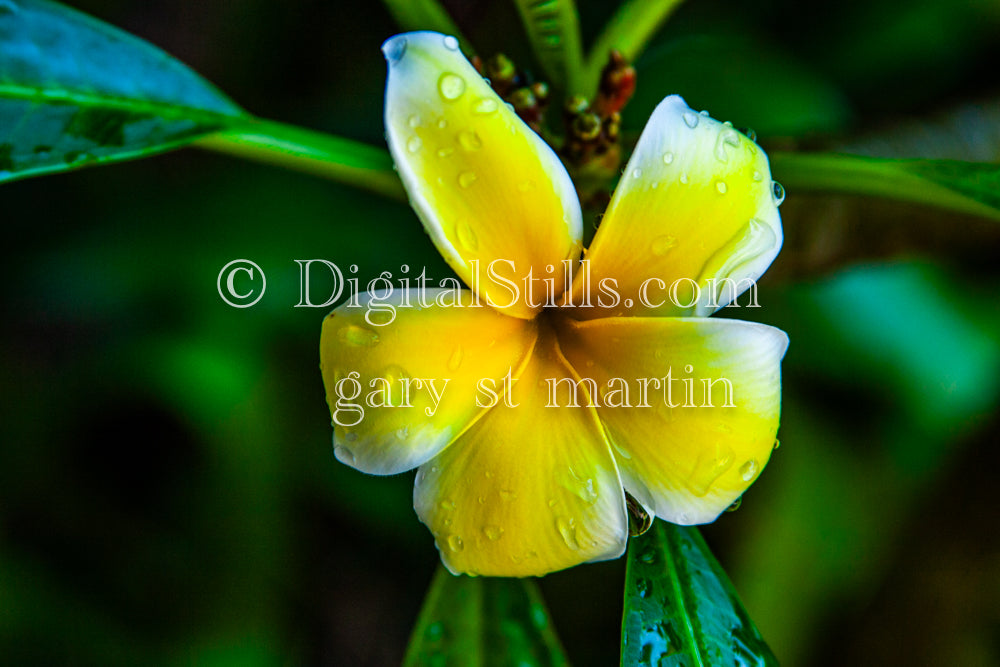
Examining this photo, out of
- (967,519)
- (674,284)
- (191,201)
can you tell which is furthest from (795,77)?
(191,201)

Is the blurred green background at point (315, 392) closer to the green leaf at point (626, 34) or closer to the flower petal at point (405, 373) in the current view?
the green leaf at point (626, 34)

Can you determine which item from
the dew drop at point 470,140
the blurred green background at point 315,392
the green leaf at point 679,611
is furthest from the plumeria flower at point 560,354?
the blurred green background at point 315,392

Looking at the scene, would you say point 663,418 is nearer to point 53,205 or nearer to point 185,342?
point 185,342

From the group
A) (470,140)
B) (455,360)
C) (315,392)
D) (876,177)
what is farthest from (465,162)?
(315,392)

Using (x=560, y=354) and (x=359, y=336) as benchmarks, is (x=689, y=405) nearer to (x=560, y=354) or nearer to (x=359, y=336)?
(x=560, y=354)

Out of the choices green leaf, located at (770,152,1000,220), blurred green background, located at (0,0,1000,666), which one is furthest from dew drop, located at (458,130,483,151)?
blurred green background, located at (0,0,1000,666)

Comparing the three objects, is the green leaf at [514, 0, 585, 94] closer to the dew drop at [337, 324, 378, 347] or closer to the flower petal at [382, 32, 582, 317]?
the flower petal at [382, 32, 582, 317]
